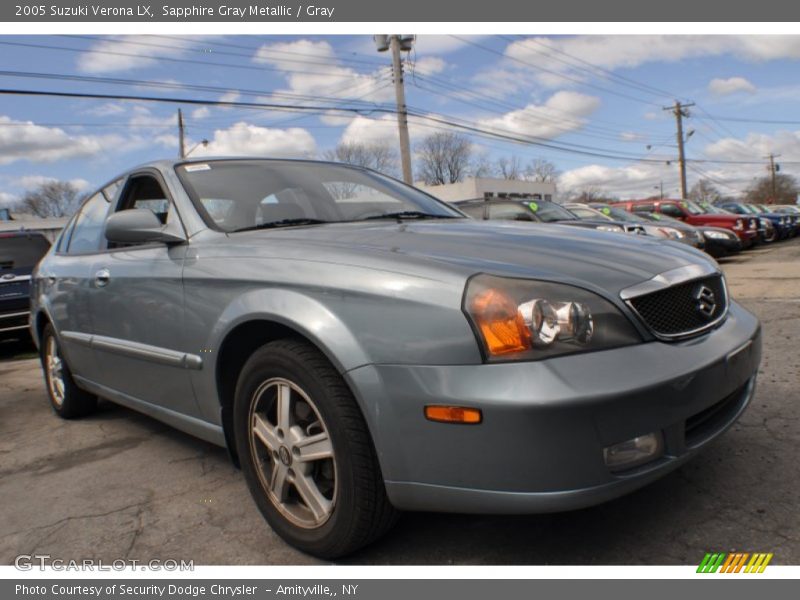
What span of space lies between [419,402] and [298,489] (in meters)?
0.68

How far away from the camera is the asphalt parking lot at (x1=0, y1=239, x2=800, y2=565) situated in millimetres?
2090

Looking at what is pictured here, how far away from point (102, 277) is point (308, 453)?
5.95 ft

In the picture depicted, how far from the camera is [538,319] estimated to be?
70.4 inches

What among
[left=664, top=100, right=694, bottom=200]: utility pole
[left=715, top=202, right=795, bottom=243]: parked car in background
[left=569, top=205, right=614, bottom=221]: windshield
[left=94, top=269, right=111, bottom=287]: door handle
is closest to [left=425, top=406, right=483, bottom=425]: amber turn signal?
[left=94, top=269, right=111, bottom=287]: door handle

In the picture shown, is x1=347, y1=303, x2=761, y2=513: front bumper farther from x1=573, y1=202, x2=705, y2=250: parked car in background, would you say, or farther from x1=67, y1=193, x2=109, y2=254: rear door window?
x1=573, y1=202, x2=705, y2=250: parked car in background

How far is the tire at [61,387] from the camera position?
4.12m

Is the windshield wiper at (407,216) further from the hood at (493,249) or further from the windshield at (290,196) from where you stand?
the hood at (493,249)

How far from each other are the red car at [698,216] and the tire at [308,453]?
53.2ft

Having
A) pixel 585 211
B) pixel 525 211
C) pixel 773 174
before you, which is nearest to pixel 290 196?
pixel 525 211

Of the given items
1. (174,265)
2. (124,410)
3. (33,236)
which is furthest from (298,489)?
(33,236)

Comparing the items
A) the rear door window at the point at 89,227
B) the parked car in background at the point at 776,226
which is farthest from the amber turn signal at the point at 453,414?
the parked car in background at the point at 776,226

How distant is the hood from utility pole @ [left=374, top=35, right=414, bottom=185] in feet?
54.8

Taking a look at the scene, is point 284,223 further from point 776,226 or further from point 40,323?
point 776,226

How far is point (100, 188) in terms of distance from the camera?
3988mm
